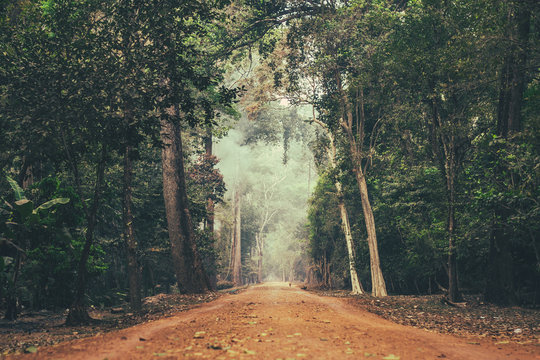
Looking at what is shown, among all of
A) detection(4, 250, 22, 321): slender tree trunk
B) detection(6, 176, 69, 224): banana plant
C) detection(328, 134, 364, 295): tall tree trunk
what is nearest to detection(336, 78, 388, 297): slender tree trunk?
detection(328, 134, 364, 295): tall tree trunk

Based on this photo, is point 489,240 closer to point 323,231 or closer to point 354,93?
point 354,93

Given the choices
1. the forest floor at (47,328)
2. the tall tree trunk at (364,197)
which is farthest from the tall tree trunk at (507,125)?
the forest floor at (47,328)

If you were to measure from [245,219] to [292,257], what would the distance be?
18009 mm

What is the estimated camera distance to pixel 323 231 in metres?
29.8

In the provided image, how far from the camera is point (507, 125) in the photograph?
11.7m

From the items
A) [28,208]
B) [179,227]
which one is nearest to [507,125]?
[179,227]

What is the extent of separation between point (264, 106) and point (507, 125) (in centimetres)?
1718

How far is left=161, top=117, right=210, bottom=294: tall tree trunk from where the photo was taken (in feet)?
49.9

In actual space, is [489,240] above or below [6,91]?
below

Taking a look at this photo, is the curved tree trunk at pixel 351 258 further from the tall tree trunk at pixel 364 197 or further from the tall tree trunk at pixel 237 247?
the tall tree trunk at pixel 237 247

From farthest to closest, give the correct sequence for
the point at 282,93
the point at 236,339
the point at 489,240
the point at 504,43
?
the point at 282,93, the point at 489,240, the point at 504,43, the point at 236,339

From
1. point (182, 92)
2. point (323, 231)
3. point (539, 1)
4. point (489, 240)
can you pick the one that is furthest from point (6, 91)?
point (323, 231)

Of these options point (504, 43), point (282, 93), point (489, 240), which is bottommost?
point (489, 240)

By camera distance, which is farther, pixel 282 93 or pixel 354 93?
pixel 282 93
